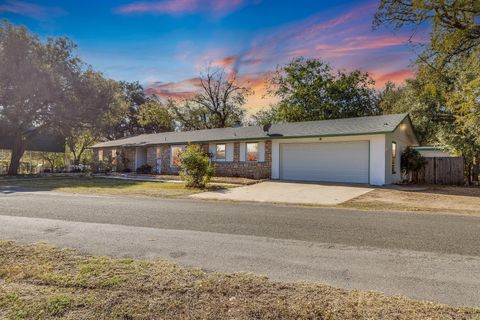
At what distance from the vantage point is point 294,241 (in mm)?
5273

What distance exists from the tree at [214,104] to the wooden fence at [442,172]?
24.0 meters

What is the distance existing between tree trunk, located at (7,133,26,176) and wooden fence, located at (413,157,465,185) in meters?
31.1

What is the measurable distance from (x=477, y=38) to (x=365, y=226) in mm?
11565

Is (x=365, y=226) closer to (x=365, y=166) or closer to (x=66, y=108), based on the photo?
(x=365, y=166)

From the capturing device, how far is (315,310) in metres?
2.66

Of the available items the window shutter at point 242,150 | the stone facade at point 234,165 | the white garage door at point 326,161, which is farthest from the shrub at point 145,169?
the white garage door at point 326,161

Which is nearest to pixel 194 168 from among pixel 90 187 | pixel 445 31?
pixel 90 187

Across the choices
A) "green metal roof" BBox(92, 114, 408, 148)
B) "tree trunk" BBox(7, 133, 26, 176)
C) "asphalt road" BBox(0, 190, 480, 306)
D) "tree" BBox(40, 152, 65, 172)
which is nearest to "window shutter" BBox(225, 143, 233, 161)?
"green metal roof" BBox(92, 114, 408, 148)

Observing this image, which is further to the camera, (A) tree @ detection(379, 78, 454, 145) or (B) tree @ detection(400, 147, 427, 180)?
(A) tree @ detection(379, 78, 454, 145)

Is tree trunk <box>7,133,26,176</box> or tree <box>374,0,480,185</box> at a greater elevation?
tree <box>374,0,480,185</box>

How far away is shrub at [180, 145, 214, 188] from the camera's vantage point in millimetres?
14812

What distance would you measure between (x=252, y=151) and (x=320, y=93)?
16.7 metres

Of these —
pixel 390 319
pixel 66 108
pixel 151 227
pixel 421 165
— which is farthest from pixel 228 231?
pixel 66 108

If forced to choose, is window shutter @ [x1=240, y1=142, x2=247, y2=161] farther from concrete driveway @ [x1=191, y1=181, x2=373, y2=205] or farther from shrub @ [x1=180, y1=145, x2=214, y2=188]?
concrete driveway @ [x1=191, y1=181, x2=373, y2=205]
